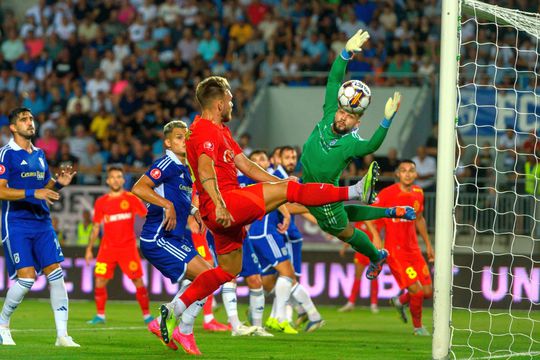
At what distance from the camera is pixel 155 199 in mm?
10820

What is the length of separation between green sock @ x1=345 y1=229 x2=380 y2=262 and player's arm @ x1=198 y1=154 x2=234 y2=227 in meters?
2.02

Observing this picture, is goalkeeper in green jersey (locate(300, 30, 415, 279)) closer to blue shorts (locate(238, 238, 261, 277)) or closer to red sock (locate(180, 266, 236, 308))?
red sock (locate(180, 266, 236, 308))

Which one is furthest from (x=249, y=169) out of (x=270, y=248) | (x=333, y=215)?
(x=270, y=248)

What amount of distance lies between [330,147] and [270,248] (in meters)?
2.79

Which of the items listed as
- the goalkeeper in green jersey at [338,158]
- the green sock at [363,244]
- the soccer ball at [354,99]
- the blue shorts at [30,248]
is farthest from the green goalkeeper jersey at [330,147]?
the blue shorts at [30,248]

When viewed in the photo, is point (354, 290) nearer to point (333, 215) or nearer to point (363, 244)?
point (363, 244)

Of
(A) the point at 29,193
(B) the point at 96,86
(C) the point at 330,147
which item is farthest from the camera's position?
(B) the point at 96,86

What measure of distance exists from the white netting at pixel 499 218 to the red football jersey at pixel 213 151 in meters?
2.81

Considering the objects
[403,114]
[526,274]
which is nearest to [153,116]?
[403,114]

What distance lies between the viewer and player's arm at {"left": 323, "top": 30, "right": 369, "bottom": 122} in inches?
404

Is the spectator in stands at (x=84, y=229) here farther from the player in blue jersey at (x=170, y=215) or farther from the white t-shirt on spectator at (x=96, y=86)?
the player in blue jersey at (x=170, y=215)

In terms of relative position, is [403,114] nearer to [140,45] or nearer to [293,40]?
[293,40]

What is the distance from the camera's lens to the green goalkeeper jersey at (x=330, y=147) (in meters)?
10.9

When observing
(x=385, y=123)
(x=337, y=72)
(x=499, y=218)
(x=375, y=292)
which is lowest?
(x=375, y=292)
